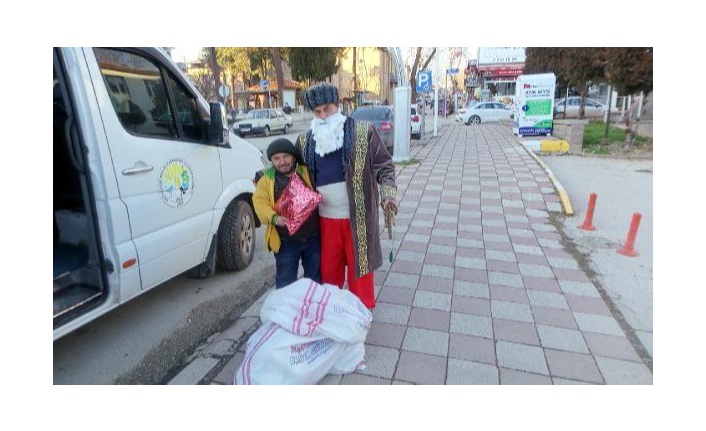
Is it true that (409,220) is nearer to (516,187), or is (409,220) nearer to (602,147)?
(516,187)

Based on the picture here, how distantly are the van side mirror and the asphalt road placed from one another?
3.25 metres

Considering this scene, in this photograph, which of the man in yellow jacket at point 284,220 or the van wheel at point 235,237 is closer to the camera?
the man in yellow jacket at point 284,220

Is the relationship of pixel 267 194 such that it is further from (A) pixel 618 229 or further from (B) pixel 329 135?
(A) pixel 618 229

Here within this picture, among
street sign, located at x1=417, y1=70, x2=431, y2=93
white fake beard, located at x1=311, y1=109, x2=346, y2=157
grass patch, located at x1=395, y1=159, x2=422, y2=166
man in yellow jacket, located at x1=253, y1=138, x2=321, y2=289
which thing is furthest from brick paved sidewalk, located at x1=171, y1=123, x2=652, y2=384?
street sign, located at x1=417, y1=70, x2=431, y2=93

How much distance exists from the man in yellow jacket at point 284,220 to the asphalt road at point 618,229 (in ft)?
7.18

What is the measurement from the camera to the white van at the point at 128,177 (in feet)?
7.63

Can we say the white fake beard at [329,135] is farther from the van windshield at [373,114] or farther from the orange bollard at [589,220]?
the van windshield at [373,114]

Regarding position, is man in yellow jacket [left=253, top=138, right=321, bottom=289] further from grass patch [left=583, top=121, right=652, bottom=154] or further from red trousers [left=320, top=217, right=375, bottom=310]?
grass patch [left=583, top=121, right=652, bottom=154]

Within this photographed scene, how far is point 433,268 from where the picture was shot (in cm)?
385

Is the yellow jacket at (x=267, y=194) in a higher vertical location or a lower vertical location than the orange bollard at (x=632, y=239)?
higher

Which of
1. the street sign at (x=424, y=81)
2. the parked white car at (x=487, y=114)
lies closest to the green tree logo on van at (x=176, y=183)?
the street sign at (x=424, y=81)

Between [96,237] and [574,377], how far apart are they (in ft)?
9.37

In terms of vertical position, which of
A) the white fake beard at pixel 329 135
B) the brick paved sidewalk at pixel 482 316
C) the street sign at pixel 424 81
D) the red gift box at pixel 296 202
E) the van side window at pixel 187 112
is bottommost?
the brick paved sidewalk at pixel 482 316

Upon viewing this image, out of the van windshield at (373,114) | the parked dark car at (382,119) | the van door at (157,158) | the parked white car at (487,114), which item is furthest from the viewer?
the parked white car at (487,114)
